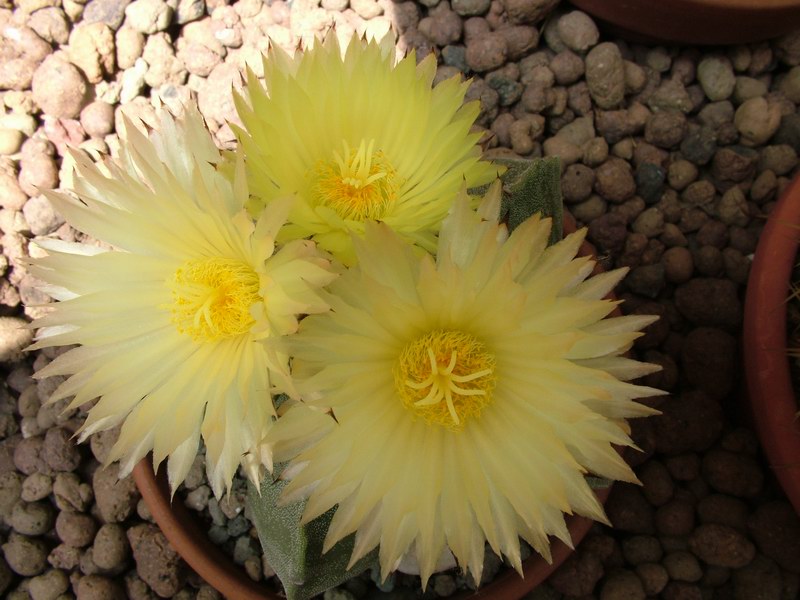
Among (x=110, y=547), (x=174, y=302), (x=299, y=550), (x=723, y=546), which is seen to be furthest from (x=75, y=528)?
(x=723, y=546)

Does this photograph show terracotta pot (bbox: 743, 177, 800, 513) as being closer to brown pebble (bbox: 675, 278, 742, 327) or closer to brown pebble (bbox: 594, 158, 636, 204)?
brown pebble (bbox: 675, 278, 742, 327)

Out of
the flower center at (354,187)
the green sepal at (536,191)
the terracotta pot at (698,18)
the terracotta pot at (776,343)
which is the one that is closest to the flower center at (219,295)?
the flower center at (354,187)

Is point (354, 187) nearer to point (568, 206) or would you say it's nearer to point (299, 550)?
point (299, 550)

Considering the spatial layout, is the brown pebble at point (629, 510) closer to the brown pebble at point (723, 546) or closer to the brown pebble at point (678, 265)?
the brown pebble at point (723, 546)

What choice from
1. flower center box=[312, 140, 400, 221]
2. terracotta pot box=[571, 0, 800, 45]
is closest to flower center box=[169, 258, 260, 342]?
flower center box=[312, 140, 400, 221]

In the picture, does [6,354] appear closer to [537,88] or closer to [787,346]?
[537,88]
